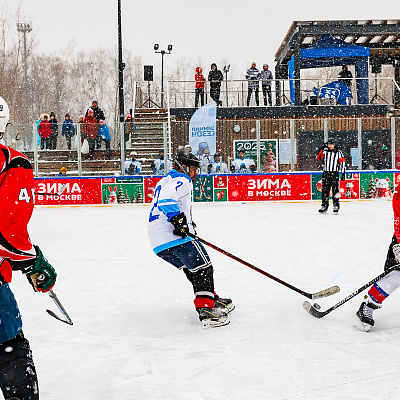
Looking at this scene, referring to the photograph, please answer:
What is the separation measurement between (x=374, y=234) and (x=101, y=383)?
6.23 m

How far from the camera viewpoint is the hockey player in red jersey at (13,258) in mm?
1739

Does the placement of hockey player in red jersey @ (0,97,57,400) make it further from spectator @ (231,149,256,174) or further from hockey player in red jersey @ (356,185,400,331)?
spectator @ (231,149,256,174)

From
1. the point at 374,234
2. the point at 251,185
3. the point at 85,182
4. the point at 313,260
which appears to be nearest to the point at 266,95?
the point at 251,185

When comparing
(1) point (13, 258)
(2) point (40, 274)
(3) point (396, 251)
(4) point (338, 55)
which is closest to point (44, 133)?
(4) point (338, 55)

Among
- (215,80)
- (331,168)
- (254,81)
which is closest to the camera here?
(331,168)

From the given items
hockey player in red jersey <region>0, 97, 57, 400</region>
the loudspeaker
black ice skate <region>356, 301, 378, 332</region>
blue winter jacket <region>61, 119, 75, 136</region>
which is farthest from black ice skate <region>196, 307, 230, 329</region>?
the loudspeaker

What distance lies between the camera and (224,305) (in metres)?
4.13

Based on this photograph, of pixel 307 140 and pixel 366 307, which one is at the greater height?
pixel 307 140

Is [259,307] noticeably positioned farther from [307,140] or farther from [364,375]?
[307,140]

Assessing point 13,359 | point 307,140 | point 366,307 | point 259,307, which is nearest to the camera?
point 13,359

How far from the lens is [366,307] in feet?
12.0

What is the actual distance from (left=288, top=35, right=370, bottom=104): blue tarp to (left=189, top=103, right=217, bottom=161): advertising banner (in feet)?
19.3

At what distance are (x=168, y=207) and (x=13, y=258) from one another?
1990 millimetres

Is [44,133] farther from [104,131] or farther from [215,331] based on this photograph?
[215,331]
